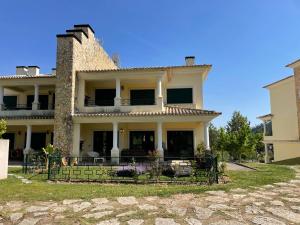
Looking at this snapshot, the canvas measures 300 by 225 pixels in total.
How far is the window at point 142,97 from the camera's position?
2073cm

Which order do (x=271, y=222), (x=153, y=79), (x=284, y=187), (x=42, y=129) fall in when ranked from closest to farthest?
(x=271, y=222) < (x=284, y=187) < (x=153, y=79) < (x=42, y=129)

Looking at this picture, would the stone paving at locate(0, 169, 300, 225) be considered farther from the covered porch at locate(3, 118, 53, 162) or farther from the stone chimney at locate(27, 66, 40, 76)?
the stone chimney at locate(27, 66, 40, 76)

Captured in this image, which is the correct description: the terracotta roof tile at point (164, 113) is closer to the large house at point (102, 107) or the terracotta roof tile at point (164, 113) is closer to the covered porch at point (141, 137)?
the large house at point (102, 107)

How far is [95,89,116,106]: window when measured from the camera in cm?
2114

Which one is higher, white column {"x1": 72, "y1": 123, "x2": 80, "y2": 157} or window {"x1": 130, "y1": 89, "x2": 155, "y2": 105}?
window {"x1": 130, "y1": 89, "x2": 155, "y2": 105}

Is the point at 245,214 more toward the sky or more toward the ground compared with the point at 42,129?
more toward the ground

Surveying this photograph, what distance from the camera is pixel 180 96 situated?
20938 millimetres

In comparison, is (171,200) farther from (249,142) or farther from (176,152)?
(249,142)

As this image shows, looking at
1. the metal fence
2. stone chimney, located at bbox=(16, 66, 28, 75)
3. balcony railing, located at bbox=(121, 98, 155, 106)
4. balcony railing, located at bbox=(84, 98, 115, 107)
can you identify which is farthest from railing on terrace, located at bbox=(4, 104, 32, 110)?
the metal fence

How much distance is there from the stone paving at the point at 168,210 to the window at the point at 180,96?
14.0 meters

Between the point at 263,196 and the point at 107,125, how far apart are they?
15.0 meters

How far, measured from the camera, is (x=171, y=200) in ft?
21.6

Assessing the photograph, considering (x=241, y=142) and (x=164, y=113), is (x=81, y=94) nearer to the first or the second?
(x=164, y=113)

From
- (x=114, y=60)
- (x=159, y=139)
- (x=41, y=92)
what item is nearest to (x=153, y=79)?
(x=159, y=139)
